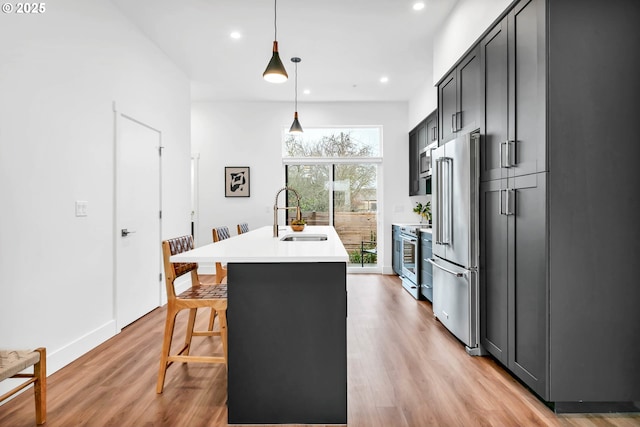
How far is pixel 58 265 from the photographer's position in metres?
2.72

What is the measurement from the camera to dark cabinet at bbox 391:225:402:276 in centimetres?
584

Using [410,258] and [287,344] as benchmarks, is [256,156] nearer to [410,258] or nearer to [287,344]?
[410,258]

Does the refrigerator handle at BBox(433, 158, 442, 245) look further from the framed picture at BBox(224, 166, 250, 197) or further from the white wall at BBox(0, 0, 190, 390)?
the framed picture at BBox(224, 166, 250, 197)

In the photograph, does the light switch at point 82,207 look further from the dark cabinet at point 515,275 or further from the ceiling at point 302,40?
the dark cabinet at point 515,275

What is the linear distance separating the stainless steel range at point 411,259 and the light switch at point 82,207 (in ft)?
11.7

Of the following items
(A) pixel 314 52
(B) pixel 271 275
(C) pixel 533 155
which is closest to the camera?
(B) pixel 271 275

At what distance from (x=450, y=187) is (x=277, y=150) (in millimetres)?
3801

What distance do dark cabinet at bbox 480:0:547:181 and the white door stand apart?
10.4 ft

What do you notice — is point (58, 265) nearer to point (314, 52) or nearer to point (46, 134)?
point (46, 134)

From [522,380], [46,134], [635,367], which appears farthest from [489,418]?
[46,134]

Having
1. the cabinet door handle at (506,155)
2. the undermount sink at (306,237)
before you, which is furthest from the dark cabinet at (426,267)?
the cabinet door handle at (506,155)

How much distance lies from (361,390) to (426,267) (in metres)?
2.42

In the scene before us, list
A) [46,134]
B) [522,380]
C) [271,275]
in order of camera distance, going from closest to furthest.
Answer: [271,275], [522,380], [46,134]

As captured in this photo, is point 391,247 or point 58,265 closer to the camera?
point 58,265
